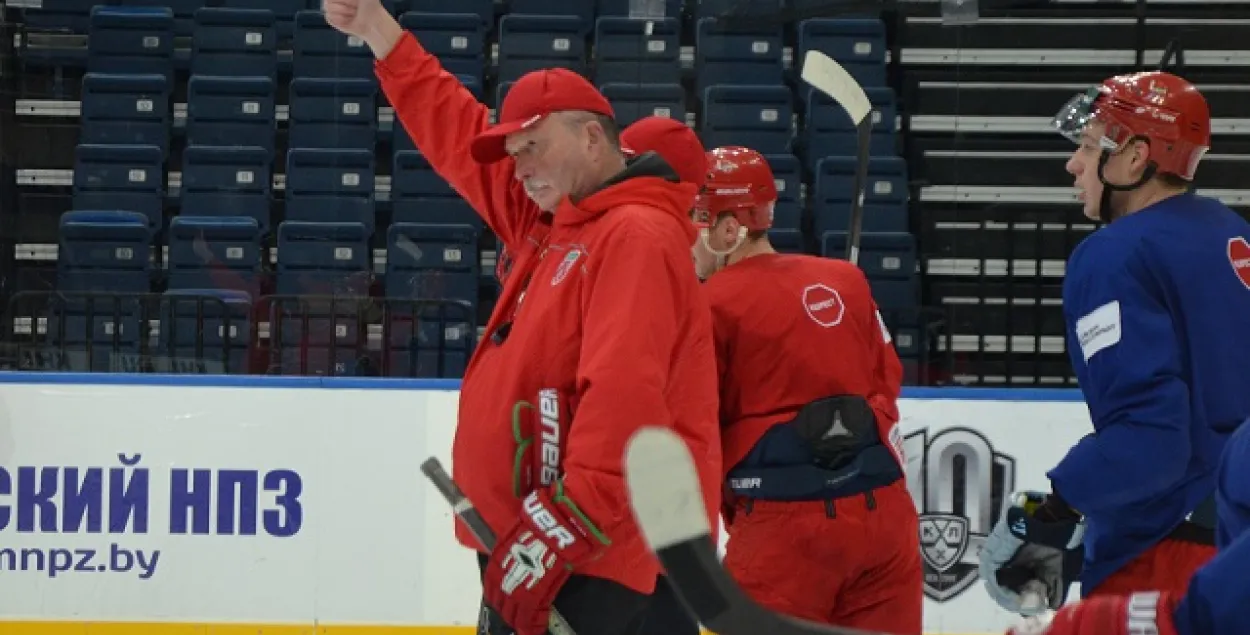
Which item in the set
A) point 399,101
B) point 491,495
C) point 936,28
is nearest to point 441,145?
point 399,101

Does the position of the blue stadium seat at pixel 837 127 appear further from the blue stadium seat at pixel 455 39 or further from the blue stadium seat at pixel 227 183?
the blue stadium seat at pixel 227 183

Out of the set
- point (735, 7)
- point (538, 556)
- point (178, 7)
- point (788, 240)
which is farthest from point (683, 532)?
point (178, 7)


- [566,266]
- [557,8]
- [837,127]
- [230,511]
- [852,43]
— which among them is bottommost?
[230,511]

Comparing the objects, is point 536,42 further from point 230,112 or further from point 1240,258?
point 1240,258

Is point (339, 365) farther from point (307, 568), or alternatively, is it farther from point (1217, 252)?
point (1217, 252)

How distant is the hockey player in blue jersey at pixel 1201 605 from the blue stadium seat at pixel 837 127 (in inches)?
201

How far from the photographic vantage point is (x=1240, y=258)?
2287 mm

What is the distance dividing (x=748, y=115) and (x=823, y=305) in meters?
3.64

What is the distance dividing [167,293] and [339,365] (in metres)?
0.78

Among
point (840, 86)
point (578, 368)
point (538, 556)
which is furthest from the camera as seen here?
point (840, 86)

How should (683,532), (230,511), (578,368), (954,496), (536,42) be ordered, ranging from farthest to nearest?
(536,42) < (954,496) < (230,511) < (578,368) < (683,532)

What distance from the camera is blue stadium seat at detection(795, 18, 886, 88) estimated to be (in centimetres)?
643

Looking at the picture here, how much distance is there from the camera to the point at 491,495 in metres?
2.20

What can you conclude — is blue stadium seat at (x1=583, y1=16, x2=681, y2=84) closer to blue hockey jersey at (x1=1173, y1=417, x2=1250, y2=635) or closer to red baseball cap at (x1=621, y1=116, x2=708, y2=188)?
red baseball cap at (x1=621, y1=116, x2=708, y2=188)
